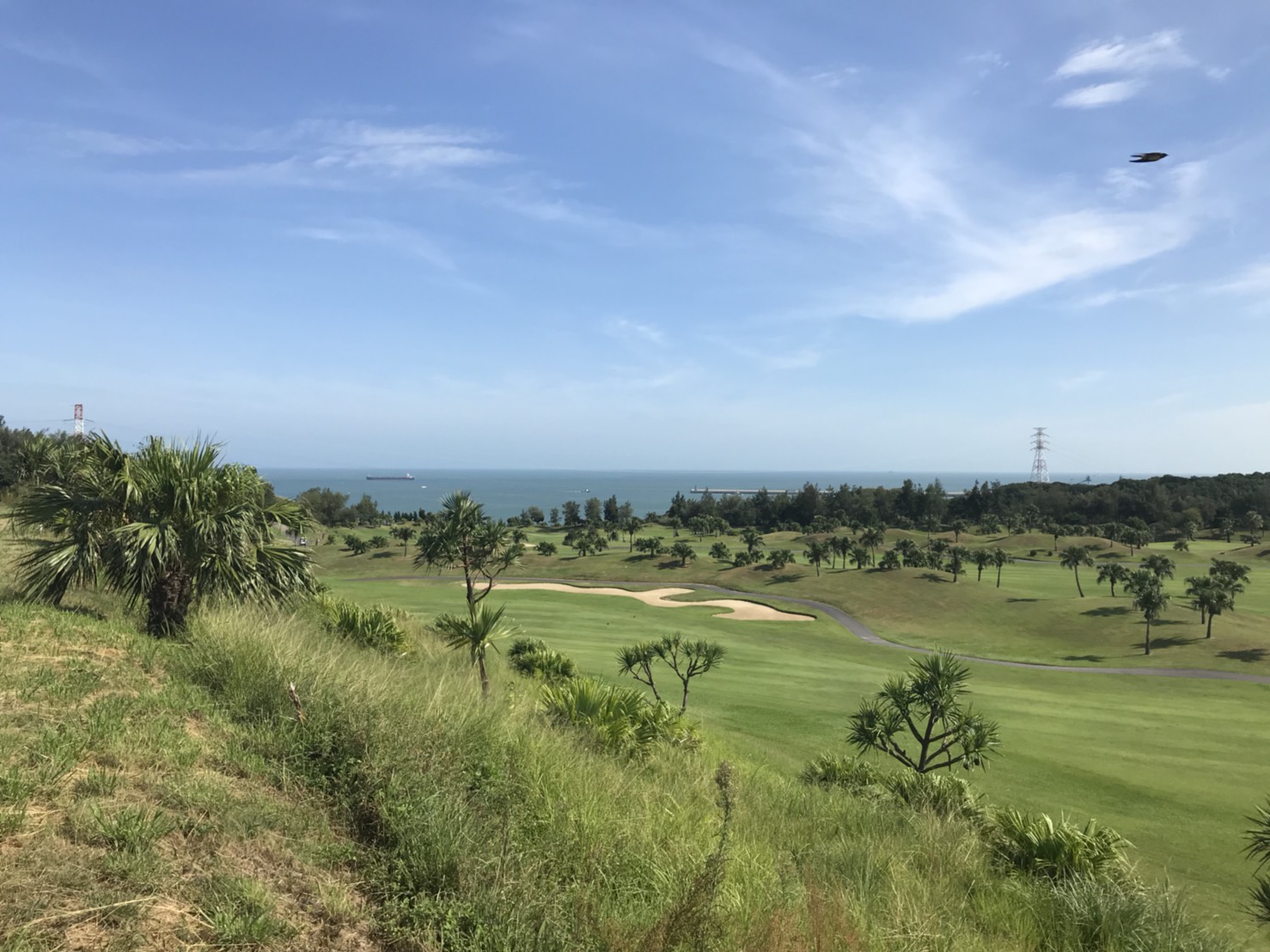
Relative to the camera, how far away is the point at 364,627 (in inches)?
654

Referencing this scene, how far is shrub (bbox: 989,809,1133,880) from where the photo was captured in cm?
848

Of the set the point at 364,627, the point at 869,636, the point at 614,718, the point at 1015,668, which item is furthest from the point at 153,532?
the point at 869,636

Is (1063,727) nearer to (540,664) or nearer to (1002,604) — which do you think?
(540,664)

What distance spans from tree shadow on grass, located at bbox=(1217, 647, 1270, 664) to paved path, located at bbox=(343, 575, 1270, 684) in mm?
2828

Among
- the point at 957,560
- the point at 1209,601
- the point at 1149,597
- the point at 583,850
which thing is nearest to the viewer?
the point at 583,850

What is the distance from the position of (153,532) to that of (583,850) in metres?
8.97

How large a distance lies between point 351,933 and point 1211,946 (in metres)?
6.87

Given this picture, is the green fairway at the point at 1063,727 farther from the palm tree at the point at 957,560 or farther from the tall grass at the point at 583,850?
the palm tree at the point at 957,560

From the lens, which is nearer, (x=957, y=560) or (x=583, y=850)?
(x=583, y=850)

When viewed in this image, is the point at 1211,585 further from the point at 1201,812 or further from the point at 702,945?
the point at 702,945

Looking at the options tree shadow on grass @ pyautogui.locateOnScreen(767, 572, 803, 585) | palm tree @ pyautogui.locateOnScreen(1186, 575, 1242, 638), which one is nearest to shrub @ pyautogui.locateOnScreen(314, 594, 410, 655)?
palm tree @ pyautogui.locateOnScreen(1186, 575, 1242, 638)

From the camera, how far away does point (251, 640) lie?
8.34m

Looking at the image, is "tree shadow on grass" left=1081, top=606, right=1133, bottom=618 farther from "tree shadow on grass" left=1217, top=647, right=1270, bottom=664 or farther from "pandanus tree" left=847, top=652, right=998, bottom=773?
"pandanus tree" left=847, top=652, right=998, bottom=773

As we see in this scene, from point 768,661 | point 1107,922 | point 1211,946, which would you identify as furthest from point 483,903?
point 768,661
